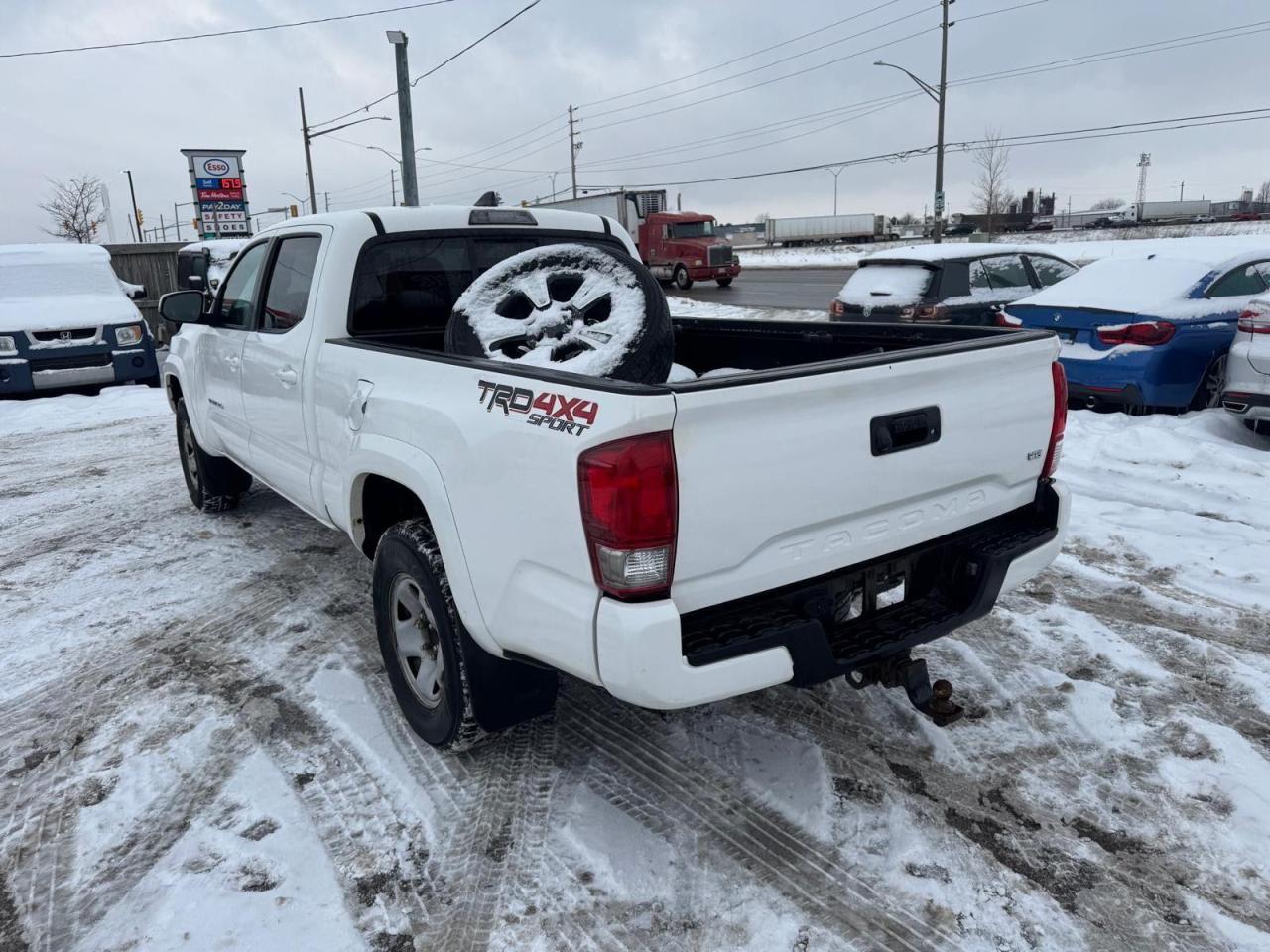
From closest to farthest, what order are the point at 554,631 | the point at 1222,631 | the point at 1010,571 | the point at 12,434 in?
the point at 554,631, the point at 1010,571, the point at 1222,631, the point at 12,434

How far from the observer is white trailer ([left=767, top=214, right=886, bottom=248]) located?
216ft

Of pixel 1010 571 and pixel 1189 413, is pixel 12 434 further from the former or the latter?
pixel 1189 413

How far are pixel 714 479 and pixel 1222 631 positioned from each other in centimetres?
318

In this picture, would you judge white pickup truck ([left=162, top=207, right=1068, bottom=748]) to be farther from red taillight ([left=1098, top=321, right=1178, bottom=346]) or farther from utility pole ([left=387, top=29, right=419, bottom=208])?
utility pole ([left=387, top=29, right=419, bottom=208])

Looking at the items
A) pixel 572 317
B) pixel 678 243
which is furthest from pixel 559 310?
pixel 678 243

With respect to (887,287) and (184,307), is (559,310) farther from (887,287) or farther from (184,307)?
(887,287)

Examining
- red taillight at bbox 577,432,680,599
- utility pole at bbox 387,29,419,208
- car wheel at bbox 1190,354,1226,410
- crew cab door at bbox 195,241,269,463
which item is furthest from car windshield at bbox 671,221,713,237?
red taillight at bbox 577,432,680,599

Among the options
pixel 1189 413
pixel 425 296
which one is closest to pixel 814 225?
pixel 1189 413

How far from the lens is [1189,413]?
7691 mm

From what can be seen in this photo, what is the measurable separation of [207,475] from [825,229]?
65910 millimetres

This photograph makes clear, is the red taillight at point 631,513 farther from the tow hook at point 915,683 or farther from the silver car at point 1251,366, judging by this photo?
the silver car at point 1251,366

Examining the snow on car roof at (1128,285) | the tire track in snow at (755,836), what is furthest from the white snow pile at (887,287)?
the tire track in snow at (755,836)

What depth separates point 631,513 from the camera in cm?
226

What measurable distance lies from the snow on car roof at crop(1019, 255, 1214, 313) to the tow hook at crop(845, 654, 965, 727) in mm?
5889
